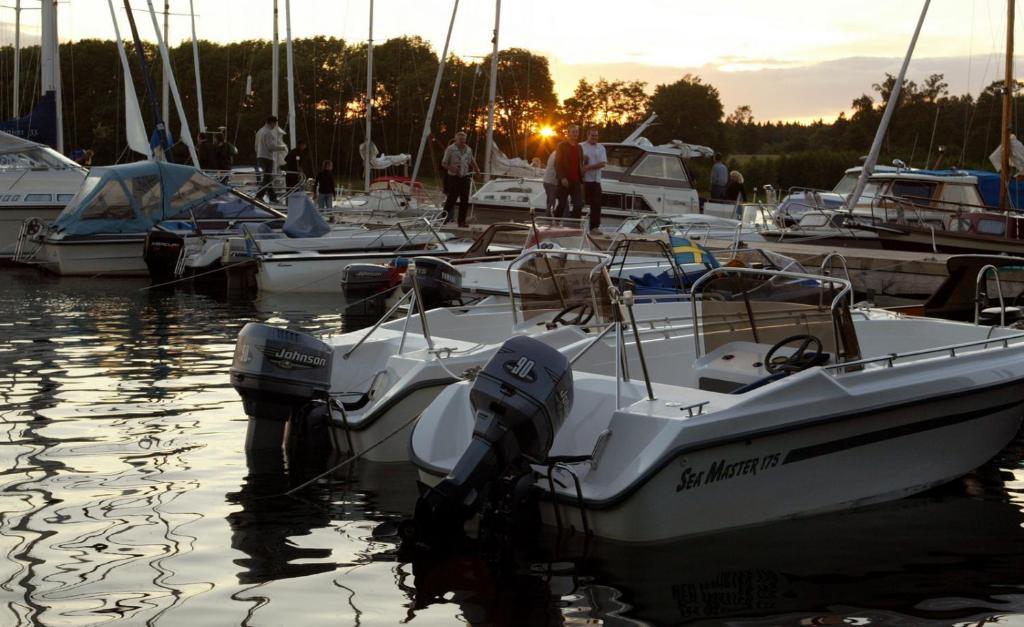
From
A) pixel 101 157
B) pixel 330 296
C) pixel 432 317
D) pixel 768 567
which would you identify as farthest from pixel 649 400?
pixel 101 157

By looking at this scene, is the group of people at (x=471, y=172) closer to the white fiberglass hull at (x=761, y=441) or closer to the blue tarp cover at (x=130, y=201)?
the blue tarp cover at (x=130, y=201)

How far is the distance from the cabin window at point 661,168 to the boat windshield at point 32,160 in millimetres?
11212

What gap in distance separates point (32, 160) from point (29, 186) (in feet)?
2.96

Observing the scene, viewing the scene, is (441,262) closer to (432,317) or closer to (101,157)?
(432,317)

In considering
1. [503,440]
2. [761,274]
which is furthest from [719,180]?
[503,440]

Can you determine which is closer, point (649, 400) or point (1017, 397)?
point (649, 400)

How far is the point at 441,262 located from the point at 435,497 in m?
5.59

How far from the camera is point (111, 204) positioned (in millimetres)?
21906

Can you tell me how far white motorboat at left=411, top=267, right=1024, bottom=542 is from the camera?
619cm

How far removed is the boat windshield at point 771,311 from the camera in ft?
24.1

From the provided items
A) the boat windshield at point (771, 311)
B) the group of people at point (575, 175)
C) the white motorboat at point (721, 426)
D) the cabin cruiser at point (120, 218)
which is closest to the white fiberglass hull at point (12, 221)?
the cabin cruiser at point (120, 218)

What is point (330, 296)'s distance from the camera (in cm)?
1964

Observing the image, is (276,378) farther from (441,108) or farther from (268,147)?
(441,108)

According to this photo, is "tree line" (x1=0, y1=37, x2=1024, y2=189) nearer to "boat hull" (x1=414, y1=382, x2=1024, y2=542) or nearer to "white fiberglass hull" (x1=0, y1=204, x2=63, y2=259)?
"white fiberglass hull" (x1=0, y1=204, x2=63, y2=259)
